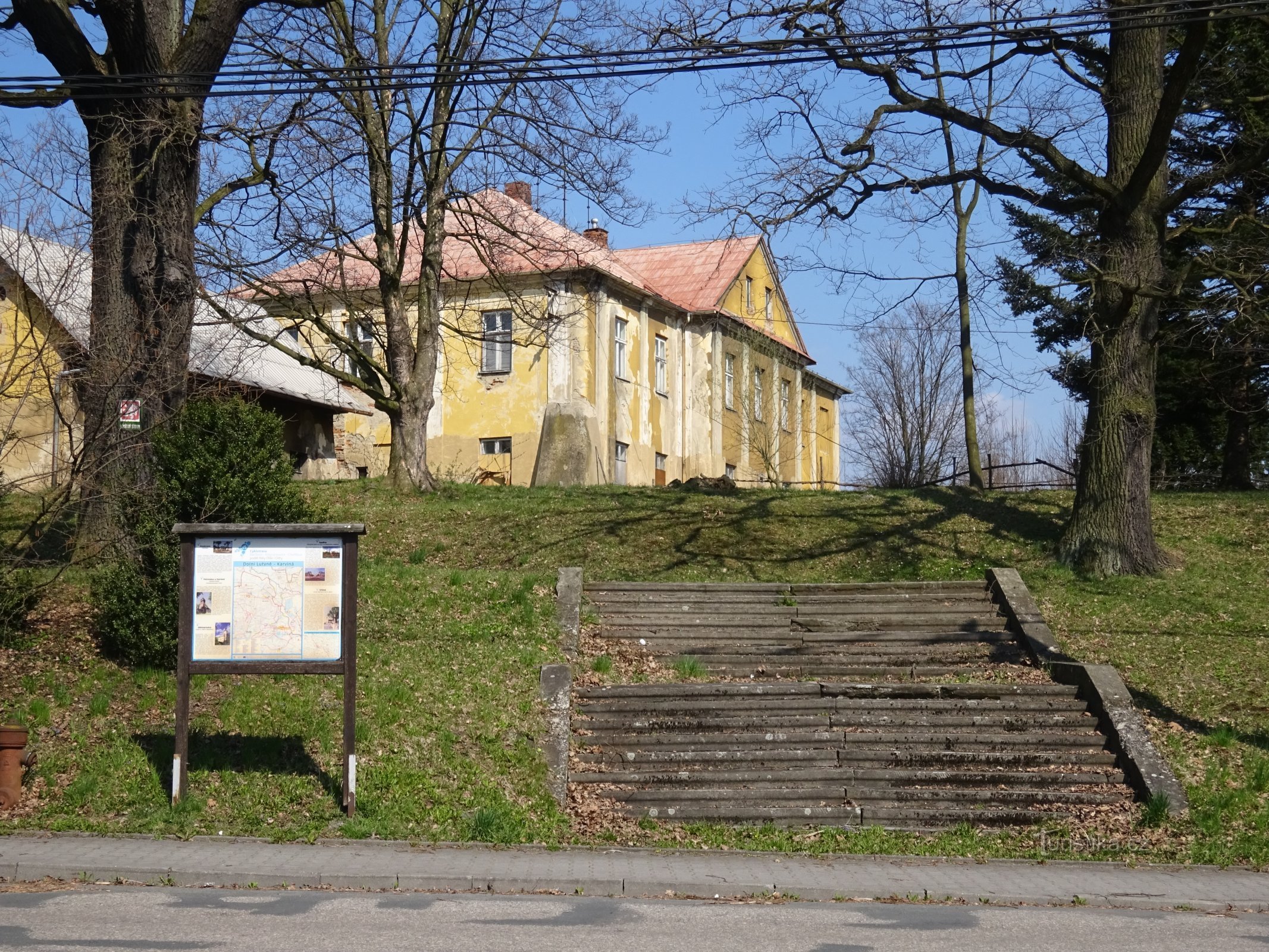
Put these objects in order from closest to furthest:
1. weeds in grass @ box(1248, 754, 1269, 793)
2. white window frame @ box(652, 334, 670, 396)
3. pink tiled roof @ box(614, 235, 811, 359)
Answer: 1. weeds in grass @ box(1248, 754, 1269, 793)
2. white window frame @ box(652, 334, 670, 396)
3. pink tiled roof @ box(614, 235, 811, 359)

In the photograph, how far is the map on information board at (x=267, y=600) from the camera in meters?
10.6

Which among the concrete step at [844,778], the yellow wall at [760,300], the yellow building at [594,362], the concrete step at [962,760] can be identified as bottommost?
the concrete step at [844,778]

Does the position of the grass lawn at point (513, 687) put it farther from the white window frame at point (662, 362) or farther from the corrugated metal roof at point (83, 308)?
the white window frame at point (662, 362)

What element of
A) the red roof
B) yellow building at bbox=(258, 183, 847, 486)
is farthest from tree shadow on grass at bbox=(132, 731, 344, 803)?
yellow building at bbox=(258, 183, 847, 486)

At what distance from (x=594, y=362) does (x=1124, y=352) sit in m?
21.3

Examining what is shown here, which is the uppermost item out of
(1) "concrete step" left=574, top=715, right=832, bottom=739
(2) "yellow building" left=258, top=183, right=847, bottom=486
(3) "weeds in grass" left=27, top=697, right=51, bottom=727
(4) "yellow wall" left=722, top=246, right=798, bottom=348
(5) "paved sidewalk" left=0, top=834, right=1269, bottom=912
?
(4) "yellow wall" left=722, top=246, right=798, bottom=348

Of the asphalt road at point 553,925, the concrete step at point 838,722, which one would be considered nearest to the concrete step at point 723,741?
the concrete step at point 838,722

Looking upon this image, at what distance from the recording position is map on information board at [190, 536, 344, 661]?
34.7 feet

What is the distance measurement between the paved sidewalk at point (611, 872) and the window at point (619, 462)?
2838cm

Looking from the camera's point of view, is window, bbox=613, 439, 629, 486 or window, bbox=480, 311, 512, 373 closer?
window, bbox=480, 311, 512, 373

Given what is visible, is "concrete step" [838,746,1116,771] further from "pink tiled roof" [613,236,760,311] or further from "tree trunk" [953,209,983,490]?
"pink tiled roof" [613,236,760,311]

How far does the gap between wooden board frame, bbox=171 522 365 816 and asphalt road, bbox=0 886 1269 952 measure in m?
2.09

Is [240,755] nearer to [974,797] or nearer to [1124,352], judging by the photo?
[974,797]

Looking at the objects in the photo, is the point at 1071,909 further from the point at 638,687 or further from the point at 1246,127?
the point at 1246,127
